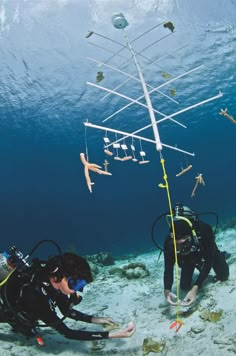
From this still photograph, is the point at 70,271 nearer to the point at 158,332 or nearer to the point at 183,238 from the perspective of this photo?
the point at 158,332

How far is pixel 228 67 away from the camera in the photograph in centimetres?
2127

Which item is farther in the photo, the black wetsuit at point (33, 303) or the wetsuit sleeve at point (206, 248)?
the wetsuit sleeve at point (206, 248)

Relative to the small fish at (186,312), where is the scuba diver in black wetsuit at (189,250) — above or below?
above

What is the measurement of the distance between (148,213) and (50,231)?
48328 millimetres

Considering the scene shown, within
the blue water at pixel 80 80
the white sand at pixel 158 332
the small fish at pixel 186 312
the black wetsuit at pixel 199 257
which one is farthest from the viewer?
the blue water at pixel 80 80

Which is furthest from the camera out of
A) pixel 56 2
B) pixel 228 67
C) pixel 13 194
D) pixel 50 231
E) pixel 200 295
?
pixel 50 231

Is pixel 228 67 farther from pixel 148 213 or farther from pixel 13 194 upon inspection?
pixel 148 213

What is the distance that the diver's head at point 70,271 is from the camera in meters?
3.80

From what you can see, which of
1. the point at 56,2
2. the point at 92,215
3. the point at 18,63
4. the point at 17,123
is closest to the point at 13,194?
the point at 17,123

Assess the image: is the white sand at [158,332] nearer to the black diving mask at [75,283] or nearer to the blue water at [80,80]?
the black diving mask at [75,283]

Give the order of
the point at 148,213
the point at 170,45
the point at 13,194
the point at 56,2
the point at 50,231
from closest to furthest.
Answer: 1. the point at 56,2
2. the point at 170,45
3. the point at 13,194
4. the point at 50,231
5. the point at 148,213

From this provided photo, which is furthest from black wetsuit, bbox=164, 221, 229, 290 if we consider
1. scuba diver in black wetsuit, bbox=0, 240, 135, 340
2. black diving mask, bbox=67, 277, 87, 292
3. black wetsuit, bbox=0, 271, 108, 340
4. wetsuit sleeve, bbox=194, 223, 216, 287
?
black diving mask, bbox=67, 277, 87, 292

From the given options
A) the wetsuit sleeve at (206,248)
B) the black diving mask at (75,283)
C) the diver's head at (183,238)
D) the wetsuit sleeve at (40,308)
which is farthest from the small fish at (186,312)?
the black diving mask at (75,283)

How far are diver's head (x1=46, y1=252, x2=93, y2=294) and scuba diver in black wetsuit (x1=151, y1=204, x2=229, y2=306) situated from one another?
217cm
